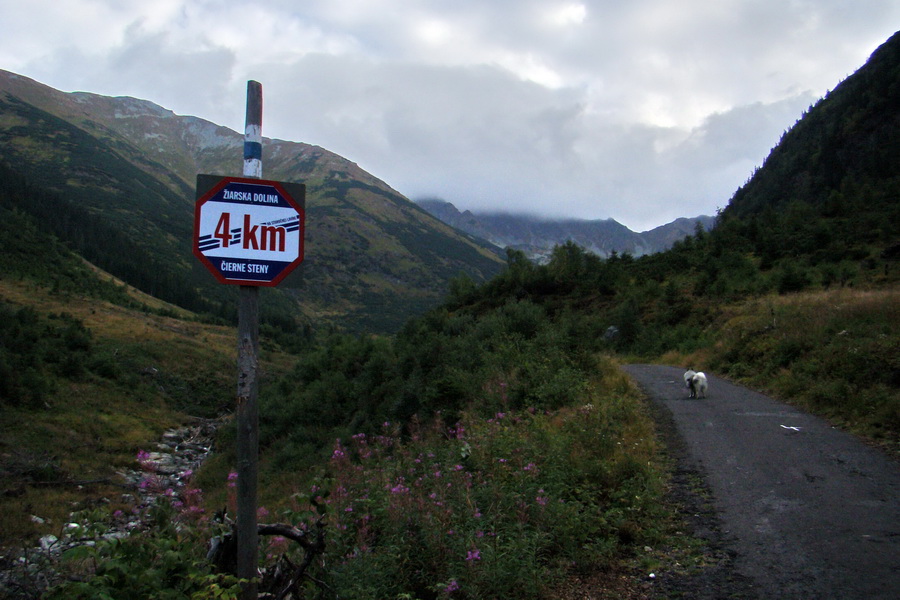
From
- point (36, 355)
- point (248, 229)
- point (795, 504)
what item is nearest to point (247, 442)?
point (248, 229)

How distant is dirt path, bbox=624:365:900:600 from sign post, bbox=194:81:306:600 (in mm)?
3013

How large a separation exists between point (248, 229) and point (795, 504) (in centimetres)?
539

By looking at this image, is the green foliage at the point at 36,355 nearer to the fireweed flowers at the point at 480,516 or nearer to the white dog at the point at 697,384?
the fireweed flowers at the point at 480,516

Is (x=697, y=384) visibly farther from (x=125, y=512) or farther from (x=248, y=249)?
(x=125, y=512)

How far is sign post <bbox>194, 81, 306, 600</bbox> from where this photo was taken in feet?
9.89

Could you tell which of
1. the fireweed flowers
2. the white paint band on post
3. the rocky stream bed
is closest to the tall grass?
the fireweed flowers

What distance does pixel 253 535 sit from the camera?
3.05 meters

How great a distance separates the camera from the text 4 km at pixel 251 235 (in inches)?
122

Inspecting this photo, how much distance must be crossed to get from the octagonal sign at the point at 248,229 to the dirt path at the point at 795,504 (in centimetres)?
358

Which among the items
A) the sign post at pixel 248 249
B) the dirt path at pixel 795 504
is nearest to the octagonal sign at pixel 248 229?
the sign post at pixel 248 249

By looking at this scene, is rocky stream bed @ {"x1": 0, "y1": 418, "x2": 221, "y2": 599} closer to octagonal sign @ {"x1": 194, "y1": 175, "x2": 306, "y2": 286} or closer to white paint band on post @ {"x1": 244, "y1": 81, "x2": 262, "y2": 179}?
octagonal sign @ {"x1": 194, "y1": 175, "x2": 306, "y2": 286}

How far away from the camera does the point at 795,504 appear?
4957 mm

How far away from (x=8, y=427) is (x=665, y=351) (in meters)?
29.9

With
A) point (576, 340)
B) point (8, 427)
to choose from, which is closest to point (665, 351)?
point (576, 340)
